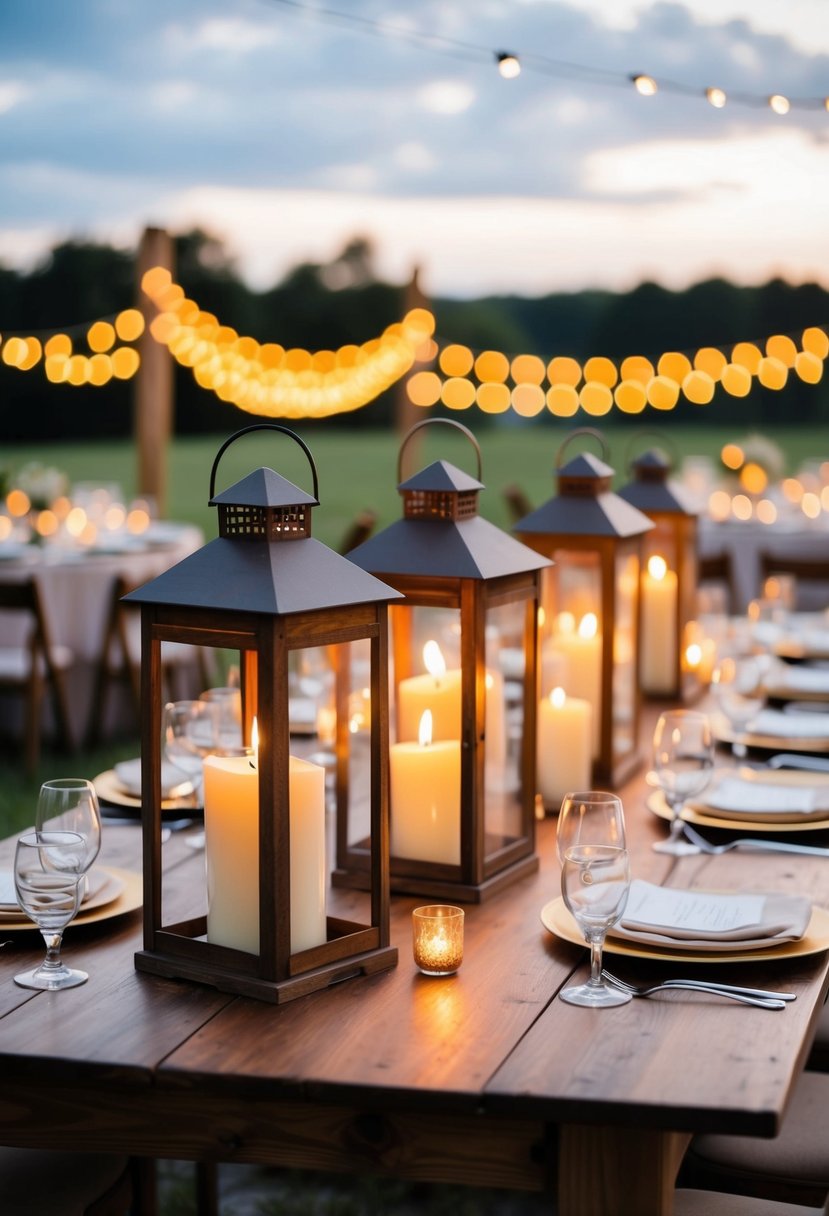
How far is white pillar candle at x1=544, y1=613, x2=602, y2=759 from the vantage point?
212cm

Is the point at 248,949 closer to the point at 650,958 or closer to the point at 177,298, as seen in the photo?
the point at 650,958

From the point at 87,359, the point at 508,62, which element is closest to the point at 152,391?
the point at 87,359

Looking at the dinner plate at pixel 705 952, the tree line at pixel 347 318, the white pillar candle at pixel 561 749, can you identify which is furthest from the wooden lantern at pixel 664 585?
the tree line at pixel 347 318

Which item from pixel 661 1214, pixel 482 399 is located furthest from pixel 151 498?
pixel 661 1214

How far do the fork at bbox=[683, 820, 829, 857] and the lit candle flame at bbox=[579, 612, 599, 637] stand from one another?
1.22 feet

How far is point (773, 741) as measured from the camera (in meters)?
2.36

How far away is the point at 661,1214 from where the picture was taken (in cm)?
112

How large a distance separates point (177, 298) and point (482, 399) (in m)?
1.80

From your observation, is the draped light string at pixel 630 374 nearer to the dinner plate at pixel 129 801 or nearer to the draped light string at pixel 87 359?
the draped light string at pixel 87 359

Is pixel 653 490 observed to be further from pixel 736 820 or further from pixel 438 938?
pixel 438 938

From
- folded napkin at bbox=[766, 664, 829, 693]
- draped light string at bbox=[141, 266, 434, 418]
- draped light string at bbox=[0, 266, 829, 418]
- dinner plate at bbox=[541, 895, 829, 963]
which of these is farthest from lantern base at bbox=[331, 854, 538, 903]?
draped light string at bbox=[141, 266, 434, 418]

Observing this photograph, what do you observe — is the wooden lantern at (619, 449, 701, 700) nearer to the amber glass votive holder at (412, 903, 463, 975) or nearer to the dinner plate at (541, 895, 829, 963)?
the dinner plate at (541, 895, 829, 963)

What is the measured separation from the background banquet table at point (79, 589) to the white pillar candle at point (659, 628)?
2941 mm

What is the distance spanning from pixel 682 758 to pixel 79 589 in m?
3.93
